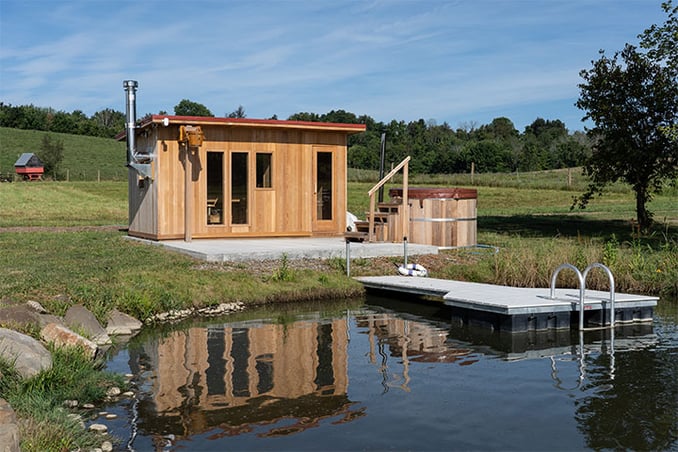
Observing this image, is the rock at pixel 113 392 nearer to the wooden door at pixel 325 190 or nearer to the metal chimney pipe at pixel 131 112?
the metal chimney pipe at pixel 131 112

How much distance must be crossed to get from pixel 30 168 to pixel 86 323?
141 feet

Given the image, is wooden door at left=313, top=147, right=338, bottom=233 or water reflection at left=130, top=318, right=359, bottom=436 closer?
water reflection at left=130, top=318, right=359, bottom=436

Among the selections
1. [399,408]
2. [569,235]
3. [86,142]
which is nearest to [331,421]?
[399,408]

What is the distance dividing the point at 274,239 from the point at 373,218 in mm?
2569

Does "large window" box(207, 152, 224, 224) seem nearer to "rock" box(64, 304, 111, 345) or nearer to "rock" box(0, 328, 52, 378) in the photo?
"rock" box(64, 304, 111, 345)

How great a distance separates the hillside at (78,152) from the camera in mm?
58531

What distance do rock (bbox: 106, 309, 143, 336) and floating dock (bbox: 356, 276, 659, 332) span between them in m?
4.72

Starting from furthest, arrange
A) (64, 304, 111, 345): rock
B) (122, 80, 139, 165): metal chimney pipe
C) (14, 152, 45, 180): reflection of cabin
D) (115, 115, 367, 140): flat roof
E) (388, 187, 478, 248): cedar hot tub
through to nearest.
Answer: (14, 152, 45, 180): reflection of cabin
(122, 80, 139, 165): metal chimney pipe
(115, 115, 367, 140): flat roof
(388, 187, 478, 248): cedar hot tub
(64, 304, 111, 345): rock

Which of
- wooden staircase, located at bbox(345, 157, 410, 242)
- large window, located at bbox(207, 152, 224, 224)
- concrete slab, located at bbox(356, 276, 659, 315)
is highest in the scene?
large window, located at bbox(207, 152, 224, 224)

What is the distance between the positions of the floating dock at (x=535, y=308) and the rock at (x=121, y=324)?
15.5 ft

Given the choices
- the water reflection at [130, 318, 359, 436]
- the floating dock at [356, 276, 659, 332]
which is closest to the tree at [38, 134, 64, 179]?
the water reflection at [130, 318, 359, 436]

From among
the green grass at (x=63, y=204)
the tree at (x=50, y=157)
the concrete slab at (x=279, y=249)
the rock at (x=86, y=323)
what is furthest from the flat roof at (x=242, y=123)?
the tree at (x=50, y=157)

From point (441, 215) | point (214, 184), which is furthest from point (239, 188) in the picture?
point (441, 215)

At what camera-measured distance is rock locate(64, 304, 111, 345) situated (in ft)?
33.4
